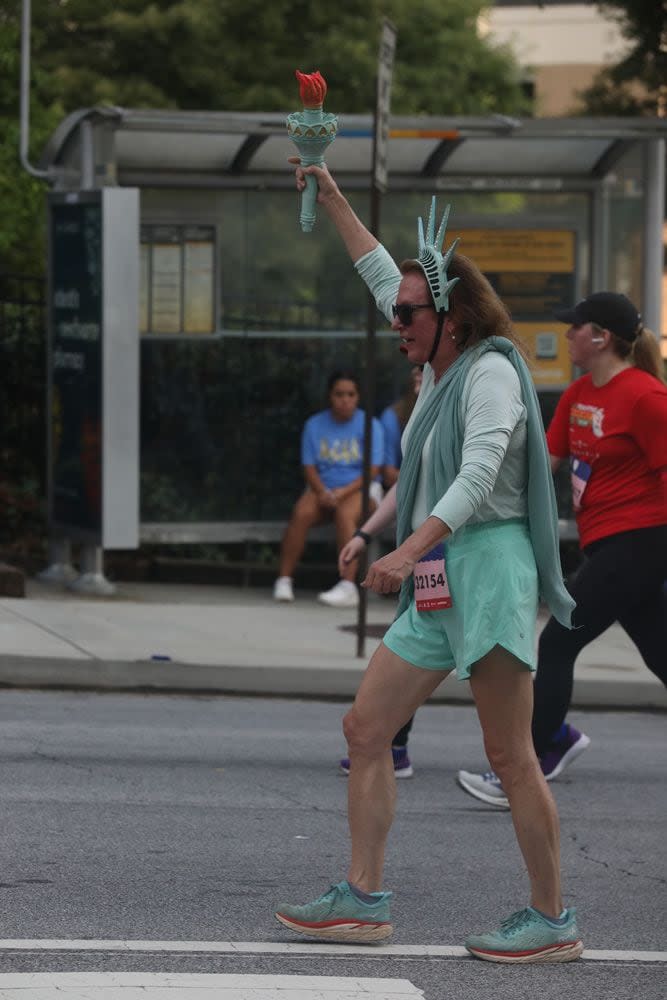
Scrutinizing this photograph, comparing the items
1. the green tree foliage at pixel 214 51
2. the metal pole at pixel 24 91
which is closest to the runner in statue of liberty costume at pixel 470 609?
Result: the metal pole at pixel 24 91

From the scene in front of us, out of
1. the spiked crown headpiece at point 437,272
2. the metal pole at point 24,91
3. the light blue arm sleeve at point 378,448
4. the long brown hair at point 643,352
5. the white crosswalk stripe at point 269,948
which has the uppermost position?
the metal pole at point 24,91

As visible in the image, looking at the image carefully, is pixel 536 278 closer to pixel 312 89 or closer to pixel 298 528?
pixel 298 528

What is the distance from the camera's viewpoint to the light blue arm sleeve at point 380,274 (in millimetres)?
5539

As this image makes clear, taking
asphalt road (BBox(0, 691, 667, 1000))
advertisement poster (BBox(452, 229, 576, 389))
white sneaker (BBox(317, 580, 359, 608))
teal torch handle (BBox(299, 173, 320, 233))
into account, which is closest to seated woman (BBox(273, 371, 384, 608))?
white sneaker (BBox(317, 580, 359, 608))

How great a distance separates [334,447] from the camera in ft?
43.1

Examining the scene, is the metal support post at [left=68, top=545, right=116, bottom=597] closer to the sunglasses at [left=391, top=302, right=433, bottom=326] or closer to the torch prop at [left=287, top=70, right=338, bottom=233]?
the torch prop at [left=287, top=70, right=338, bottom=233]

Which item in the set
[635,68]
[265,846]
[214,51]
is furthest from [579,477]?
[214,51]

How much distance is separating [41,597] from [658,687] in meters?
4.04

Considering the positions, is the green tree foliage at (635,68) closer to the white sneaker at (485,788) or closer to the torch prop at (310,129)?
the white sneaker at (485,788)

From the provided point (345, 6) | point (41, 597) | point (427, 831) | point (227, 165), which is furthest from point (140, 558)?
point (345, 6)

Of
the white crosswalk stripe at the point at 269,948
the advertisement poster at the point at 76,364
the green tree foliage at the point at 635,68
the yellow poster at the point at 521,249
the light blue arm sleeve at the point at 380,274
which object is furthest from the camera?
the green tree foliage at the point at 635,68

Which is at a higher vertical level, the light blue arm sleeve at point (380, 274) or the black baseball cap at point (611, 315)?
the light blue arm sleeve at point (380, 274)

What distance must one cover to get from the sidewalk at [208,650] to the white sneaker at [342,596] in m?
0.12

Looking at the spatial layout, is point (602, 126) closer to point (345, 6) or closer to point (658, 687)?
point (658, 687)
